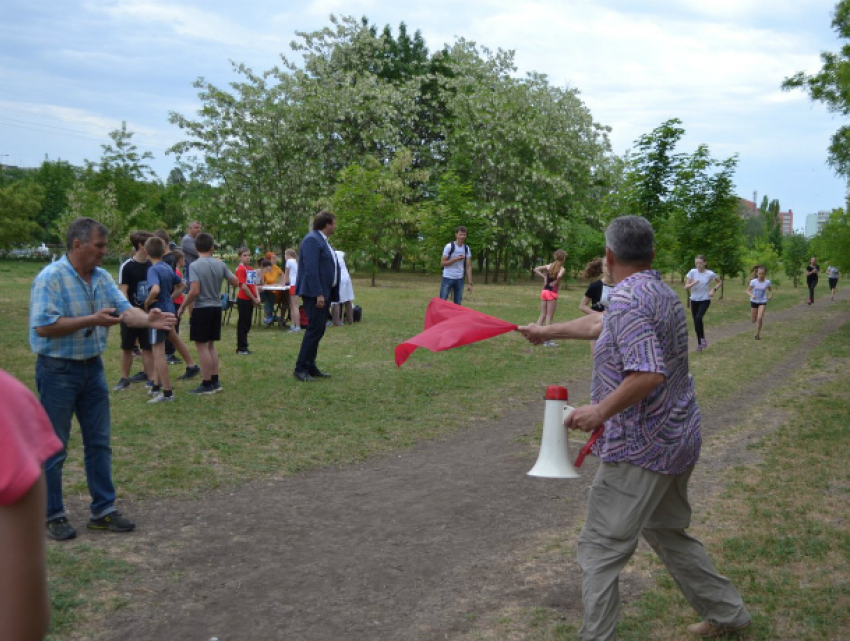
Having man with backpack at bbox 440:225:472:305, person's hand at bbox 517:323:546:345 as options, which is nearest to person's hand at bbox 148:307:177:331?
person's hand at bbox 517:323:546:345

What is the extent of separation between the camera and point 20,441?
1223 millimetres

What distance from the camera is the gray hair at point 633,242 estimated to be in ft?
11.3

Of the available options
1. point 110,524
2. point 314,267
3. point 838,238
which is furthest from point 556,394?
point 838,238

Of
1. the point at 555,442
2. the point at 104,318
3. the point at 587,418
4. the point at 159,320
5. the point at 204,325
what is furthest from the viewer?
the point at 204,325

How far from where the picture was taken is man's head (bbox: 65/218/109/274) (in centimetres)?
506

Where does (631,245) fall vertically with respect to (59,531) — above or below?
above

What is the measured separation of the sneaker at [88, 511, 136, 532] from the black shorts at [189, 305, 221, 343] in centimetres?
446

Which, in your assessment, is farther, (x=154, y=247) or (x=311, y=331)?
(x=311, y=331)

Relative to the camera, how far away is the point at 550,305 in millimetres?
15781

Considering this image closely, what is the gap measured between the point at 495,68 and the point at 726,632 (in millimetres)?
41307

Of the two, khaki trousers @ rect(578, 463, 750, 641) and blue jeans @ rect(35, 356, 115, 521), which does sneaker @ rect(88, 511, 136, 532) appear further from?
khaki trousers @ rect(578, 463, 750, 641)

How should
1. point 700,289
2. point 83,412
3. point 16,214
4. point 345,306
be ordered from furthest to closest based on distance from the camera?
point 16,214, point 345,306, point 700,289, point 83,412

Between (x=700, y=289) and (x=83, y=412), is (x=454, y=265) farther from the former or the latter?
(x=83, y=412)

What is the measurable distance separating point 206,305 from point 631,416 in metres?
7.39
